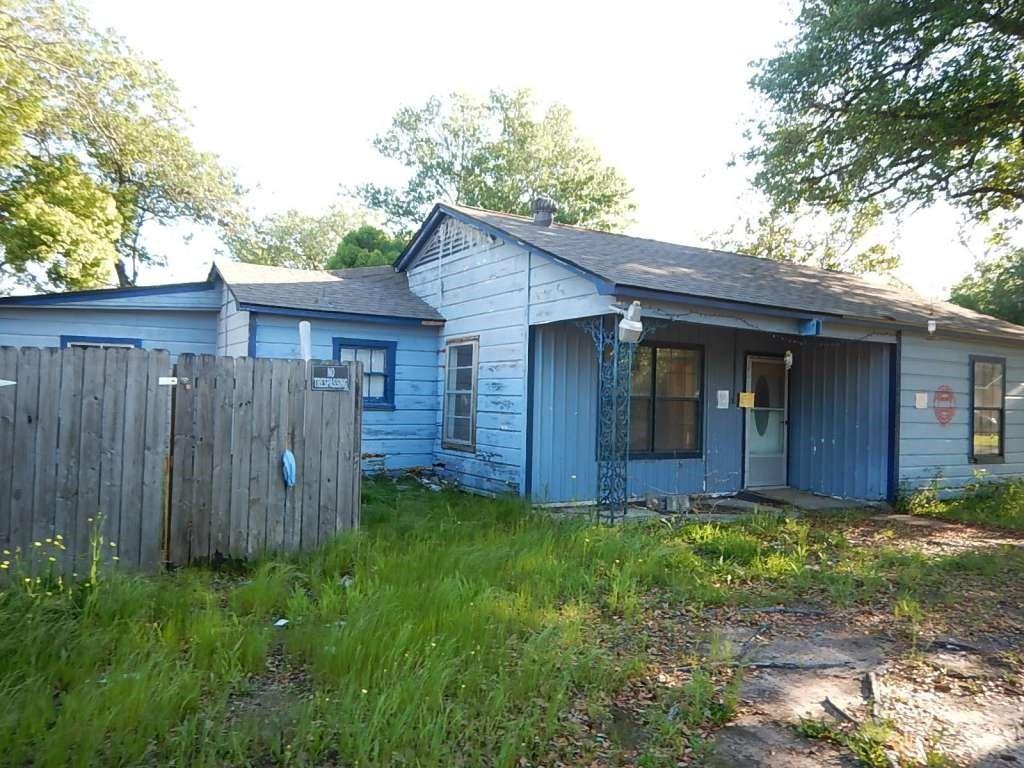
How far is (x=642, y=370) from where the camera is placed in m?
10.6

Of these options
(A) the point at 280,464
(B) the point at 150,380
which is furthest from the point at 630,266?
(B) the point at 150,380

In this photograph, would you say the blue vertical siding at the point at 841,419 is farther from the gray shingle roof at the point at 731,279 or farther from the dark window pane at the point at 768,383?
the gray shingle roof at the point at 731,279

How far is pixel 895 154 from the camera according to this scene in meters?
12.5

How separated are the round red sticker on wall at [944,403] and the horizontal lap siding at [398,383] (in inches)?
332

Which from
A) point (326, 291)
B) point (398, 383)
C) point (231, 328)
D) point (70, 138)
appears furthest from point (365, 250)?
point (398, 383)

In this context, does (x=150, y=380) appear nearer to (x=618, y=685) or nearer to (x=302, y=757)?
(x=302, y=757)

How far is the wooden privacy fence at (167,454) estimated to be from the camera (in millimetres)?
5098

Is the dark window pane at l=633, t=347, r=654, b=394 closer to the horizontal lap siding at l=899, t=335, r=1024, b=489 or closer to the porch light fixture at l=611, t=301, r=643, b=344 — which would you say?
the porch light fixture at l=611, t=301, r=643, b=344

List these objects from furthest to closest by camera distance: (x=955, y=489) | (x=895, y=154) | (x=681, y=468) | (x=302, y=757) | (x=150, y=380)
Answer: (x=895, y=154) < (x=955, y=489) < (x=681, y=468) < (x=150, y=380) < (x=302, y=757)

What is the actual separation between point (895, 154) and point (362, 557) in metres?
12.0

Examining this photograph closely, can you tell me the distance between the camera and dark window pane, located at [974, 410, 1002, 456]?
12.2 metres

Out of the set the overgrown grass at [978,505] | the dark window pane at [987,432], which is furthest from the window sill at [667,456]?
the dark window pane at [987,432]

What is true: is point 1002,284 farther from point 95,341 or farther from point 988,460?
point 95,341

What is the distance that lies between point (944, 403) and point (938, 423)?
38 cm
